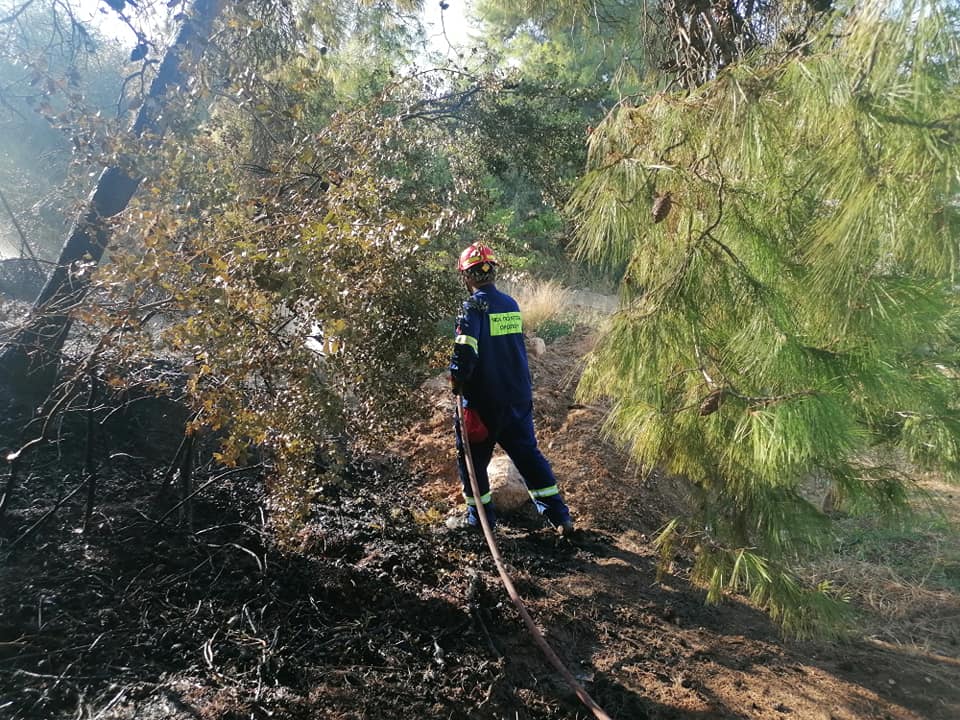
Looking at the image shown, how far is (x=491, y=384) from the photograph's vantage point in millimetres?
3529

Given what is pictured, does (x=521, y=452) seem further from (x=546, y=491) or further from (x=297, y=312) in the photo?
(x=297, y=312)

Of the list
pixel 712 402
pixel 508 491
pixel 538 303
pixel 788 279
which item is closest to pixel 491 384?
pixel 508 491

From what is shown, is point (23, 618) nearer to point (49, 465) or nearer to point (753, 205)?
point (49, 465)

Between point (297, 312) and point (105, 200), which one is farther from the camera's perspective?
point (105, 200)

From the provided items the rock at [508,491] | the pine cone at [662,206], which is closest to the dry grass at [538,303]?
the rock at [508,491]

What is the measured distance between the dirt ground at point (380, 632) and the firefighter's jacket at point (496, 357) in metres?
0.84

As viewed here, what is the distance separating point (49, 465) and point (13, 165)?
1454cm

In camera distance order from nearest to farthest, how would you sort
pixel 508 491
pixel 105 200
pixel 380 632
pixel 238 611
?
pixel 380 632, pixel 238 611, pixel 508 491, pixel 105 200

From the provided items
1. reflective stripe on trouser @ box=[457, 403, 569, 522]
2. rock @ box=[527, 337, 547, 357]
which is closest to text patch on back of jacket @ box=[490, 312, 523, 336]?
reflective stripe on trouser @ box=[457, 403, 569, 522]

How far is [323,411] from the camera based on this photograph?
9.41 ft

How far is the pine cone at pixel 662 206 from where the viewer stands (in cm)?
199

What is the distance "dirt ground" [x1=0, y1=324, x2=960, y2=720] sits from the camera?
7.65ft

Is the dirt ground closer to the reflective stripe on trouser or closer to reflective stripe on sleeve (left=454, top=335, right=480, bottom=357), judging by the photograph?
the reflective stripe on trouser

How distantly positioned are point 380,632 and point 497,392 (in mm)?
1429
